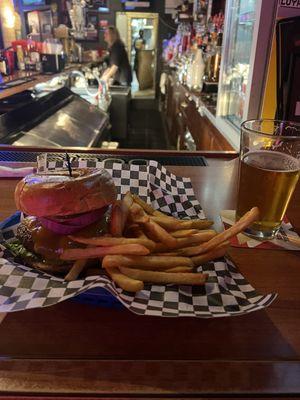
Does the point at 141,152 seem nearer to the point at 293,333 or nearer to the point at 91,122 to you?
the point at 293,333

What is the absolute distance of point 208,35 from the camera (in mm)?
4902

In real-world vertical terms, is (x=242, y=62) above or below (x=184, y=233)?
above

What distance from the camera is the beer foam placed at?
111 cm

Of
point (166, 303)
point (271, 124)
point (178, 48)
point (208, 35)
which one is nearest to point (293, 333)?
point (166, 303)

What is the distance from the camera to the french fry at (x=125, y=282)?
0.75 metres

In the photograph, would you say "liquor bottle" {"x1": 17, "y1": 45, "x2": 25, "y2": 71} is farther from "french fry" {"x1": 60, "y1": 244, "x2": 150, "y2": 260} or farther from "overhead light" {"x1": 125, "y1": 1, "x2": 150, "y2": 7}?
"overhead light" {"x1": 125, "y1": 1, "x2": 150, "y2": 7}

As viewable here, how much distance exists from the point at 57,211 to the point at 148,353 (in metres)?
0.39

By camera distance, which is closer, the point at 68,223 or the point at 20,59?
the point at 68,223

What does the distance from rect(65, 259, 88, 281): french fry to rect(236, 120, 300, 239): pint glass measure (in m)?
0.59

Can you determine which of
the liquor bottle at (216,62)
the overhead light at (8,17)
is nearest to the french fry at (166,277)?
the liquor bottle at (216,62)

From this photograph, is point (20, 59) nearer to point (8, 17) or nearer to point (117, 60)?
point (8, 17)

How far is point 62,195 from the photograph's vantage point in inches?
33.4

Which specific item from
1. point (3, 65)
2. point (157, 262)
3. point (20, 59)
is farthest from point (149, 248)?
point (20, 59)

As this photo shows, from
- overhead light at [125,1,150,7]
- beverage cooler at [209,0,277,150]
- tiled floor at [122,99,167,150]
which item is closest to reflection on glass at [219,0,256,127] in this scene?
beverage cooler at [209,0,277,150]
